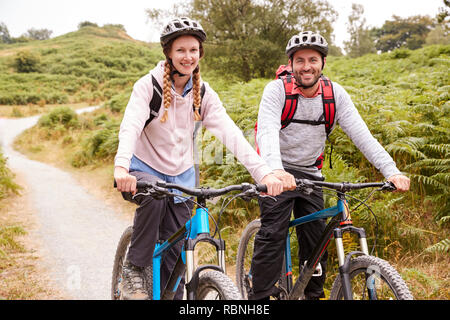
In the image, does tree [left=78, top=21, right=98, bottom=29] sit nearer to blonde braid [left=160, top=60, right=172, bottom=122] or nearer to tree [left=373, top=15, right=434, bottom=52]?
tree [left=373, top=15, right=434, bottom=52]

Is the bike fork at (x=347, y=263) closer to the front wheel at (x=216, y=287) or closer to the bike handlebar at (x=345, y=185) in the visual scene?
the bike handlebar at (x=345, y=185)

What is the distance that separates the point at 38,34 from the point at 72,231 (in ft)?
165

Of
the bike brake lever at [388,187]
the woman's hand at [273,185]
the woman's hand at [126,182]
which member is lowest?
the bike brake lever at [388,187]

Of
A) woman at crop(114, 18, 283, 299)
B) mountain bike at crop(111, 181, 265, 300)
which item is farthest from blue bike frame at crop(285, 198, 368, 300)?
mountain bike at crop(111, 181, 265, 300)

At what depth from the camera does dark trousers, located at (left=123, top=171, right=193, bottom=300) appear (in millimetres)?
2916

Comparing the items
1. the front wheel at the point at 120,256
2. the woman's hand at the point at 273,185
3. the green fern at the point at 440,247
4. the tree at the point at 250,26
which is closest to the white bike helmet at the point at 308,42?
the woman's hand at the point at 273,185

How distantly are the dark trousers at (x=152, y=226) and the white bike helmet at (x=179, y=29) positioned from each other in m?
1.03

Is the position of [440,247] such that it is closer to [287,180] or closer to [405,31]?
[287,180]

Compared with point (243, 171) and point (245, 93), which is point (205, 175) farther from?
point (245, 93)

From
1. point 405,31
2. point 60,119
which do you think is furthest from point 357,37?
point 60,119

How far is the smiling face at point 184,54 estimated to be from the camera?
2.92 metres

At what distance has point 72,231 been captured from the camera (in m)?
7.51

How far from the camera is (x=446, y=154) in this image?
5402 millimetres

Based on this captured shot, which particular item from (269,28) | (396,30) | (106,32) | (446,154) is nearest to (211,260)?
(446,154)
